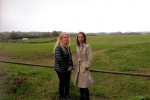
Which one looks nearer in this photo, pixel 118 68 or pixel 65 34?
pixel 65 34

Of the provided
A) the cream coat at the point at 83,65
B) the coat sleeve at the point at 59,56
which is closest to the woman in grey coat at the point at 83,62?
the cream coat at the point at 83,65

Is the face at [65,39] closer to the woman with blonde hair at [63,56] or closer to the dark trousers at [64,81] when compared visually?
the woman with blonde hair at [63,56]

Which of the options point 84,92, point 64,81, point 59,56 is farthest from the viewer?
point 84,92

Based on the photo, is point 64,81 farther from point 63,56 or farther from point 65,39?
point 65,39

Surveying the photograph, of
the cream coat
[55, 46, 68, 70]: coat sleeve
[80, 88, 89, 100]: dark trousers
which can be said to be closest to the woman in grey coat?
the cream coat

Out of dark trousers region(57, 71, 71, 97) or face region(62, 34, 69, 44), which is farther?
dark trousers region(57, 71, 71, 97)

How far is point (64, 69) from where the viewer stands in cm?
436

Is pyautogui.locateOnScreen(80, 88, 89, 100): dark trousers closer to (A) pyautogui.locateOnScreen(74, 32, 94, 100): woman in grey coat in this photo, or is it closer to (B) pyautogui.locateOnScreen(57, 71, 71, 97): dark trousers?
(A) pyautogui.locateOnScreen(74, 32, 94, 100): woman in grey coat

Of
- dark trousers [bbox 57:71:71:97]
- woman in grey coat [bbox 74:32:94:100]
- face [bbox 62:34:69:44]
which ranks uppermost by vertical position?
face [bbox 62:34:69:44]

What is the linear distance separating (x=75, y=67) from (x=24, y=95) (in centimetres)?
179

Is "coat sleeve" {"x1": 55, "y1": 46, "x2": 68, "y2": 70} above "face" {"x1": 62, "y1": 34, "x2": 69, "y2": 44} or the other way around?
the other way around

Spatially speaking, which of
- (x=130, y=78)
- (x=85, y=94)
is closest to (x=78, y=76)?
(x=85, y=94)

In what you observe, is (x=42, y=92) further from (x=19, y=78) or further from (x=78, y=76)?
(x=78, y=76)

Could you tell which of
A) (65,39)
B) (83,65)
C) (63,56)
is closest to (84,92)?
(83,65)
